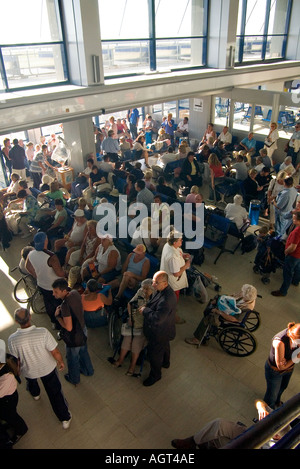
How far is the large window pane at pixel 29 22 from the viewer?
23.8ft

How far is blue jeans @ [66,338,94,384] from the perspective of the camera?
4.04 metres

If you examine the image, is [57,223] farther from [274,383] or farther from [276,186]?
[274,383]

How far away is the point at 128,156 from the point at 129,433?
894cm

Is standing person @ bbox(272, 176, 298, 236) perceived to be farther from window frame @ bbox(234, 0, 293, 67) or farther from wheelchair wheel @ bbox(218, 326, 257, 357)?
window frame @ bbox(234, 0, 293, 67)

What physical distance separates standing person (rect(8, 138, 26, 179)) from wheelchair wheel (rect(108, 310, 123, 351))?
6.99 meters

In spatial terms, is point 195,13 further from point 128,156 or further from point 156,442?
point 156,442

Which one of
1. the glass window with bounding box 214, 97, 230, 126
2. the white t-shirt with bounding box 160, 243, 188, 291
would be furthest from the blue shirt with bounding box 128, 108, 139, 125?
→ the white t-shirt with bounding box 160, 243, 188, 291

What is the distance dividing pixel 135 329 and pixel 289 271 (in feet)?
8.97

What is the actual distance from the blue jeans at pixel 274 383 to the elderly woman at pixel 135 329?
57.6 inches

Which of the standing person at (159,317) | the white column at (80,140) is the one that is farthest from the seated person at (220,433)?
the white column at (80,140)

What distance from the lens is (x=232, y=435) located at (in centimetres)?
307

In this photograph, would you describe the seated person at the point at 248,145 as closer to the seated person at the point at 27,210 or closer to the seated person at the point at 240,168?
the seated person at the point at 240,168

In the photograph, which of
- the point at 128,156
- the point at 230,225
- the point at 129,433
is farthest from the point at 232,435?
the point at 128,156

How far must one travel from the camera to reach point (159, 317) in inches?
151
